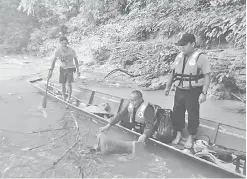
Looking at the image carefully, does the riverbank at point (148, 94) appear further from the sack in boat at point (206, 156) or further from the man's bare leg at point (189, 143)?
the sack in boat at point (206, 156)

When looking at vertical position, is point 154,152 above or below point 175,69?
below

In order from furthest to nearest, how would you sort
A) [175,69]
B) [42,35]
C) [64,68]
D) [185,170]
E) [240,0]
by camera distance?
[42,35] < [240,0] < [64,68] < [175,69] < [185,170]

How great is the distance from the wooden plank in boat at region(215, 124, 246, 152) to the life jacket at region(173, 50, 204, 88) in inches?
53.6

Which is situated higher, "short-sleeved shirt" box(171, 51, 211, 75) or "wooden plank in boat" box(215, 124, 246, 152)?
"short-sleeved shirt" box(171, 51, 211, 75)

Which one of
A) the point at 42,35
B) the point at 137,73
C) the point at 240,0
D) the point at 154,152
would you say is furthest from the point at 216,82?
the point at 42,35

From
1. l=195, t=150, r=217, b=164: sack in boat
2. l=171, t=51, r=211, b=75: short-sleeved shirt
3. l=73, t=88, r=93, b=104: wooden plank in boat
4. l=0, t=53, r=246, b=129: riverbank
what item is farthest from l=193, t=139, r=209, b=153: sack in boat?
l=73, t=88, r=93, b=104: wooden plank in boat

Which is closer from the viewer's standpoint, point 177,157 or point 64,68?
point 177,157

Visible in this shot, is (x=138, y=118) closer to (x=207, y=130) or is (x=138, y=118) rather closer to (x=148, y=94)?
(x=207, y=130)

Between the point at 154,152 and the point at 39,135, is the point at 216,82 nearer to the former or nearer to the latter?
the point at 154,152

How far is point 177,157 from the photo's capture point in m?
4.79

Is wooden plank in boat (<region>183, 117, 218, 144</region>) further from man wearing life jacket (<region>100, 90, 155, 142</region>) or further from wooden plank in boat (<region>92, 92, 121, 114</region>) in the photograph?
wooden plank in boat (<region>92, 92, 121, 114</region>)

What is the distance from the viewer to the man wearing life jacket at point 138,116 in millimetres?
5113

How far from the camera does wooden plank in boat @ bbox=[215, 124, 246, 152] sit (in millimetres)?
5410

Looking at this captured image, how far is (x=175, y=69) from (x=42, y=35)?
21.9 meters
